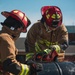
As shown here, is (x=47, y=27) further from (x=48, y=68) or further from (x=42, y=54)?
(x=48, y=68)

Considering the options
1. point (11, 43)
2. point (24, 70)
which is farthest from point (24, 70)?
point (11, 43)

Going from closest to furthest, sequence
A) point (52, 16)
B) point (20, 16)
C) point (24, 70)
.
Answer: point (24, 70)
point (20, 16)
point (52, 16)

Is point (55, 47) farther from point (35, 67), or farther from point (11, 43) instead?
point (11, 43)

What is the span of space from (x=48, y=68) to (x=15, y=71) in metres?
0.61

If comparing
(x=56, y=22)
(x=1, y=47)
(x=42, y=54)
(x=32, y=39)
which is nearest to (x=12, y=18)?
(x=1, y=47)

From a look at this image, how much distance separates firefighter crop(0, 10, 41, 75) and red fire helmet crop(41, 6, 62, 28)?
2017mm

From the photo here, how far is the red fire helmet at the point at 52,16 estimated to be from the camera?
23.3ft

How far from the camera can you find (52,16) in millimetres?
7262

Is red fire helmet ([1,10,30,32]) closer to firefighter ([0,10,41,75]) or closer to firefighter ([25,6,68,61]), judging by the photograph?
firefighter ([0,10,41,75])

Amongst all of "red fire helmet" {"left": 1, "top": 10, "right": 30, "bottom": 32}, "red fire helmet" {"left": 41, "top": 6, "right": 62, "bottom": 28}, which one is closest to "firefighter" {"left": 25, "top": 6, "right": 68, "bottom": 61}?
"red fire helmet" {"left": 41, "top": 6, "right": 62, "bottom": 28}

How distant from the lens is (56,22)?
7117mm

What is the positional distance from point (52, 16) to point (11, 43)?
2895mm

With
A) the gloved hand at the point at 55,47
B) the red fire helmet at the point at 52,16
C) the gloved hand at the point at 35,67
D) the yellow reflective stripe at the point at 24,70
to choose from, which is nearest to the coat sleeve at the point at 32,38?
the red fire helmet at the point at 52,16

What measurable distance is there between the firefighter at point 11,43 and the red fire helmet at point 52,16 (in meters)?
2.02
